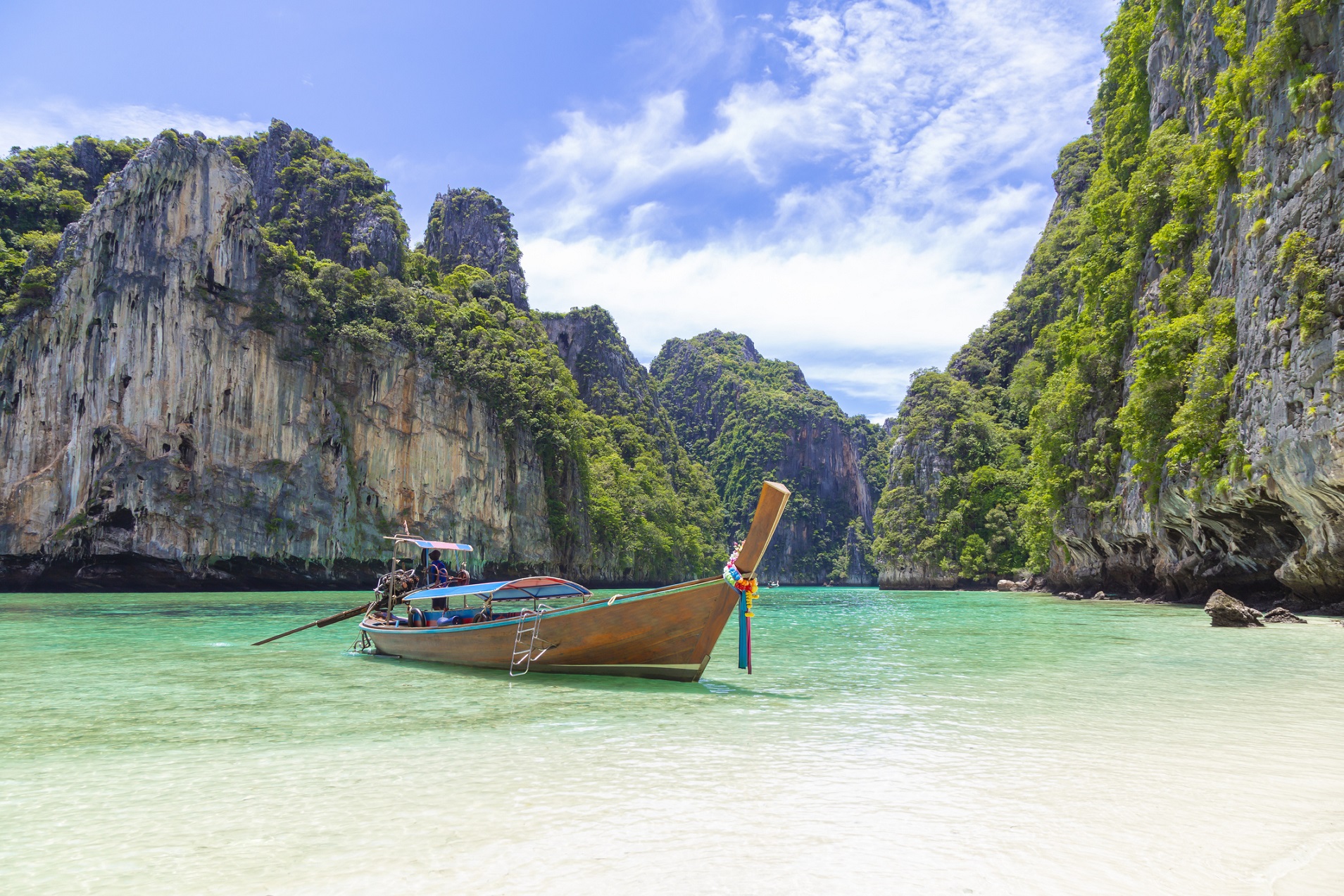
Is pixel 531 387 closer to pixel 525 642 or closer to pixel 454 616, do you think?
pixel 454 616

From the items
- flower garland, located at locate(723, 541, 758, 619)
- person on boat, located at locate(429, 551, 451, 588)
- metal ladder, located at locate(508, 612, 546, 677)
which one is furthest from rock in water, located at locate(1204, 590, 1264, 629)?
person on boat, located at locate(429, 551, 451, 588)

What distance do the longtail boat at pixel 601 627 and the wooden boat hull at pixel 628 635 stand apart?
1 cm

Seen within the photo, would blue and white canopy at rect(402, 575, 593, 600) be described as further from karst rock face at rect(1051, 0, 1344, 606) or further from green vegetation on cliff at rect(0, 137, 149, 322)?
green vegetation on cliff at rect(0, 137, 149, 322)

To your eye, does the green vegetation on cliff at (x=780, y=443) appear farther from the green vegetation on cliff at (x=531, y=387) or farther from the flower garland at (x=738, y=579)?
the flower garland at (x=738, y=579)

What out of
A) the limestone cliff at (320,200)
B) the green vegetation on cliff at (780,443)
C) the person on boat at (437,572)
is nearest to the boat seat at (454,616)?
the person on boat at (437,572)

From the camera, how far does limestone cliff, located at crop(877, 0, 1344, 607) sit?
630 inches

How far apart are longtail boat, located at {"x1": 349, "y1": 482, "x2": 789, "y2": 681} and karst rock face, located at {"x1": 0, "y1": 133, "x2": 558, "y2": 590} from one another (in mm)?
33560

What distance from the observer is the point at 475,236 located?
3297 inches

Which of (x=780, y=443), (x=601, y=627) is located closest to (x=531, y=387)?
(x=601, y=627)

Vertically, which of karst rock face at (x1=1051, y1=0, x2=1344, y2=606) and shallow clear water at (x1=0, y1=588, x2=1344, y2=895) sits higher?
karst rock face at (x1=1051, y1=0, x2=1344, y2=606)

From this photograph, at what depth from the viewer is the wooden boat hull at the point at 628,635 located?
971 centimetres

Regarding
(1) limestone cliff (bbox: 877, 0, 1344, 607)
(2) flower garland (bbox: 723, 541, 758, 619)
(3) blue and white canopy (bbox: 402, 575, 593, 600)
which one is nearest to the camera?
(2) flower garland (bbox: 723, 541, 758, 619)

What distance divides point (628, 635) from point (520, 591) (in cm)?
285

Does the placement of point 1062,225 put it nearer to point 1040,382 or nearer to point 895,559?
point 1040,382
